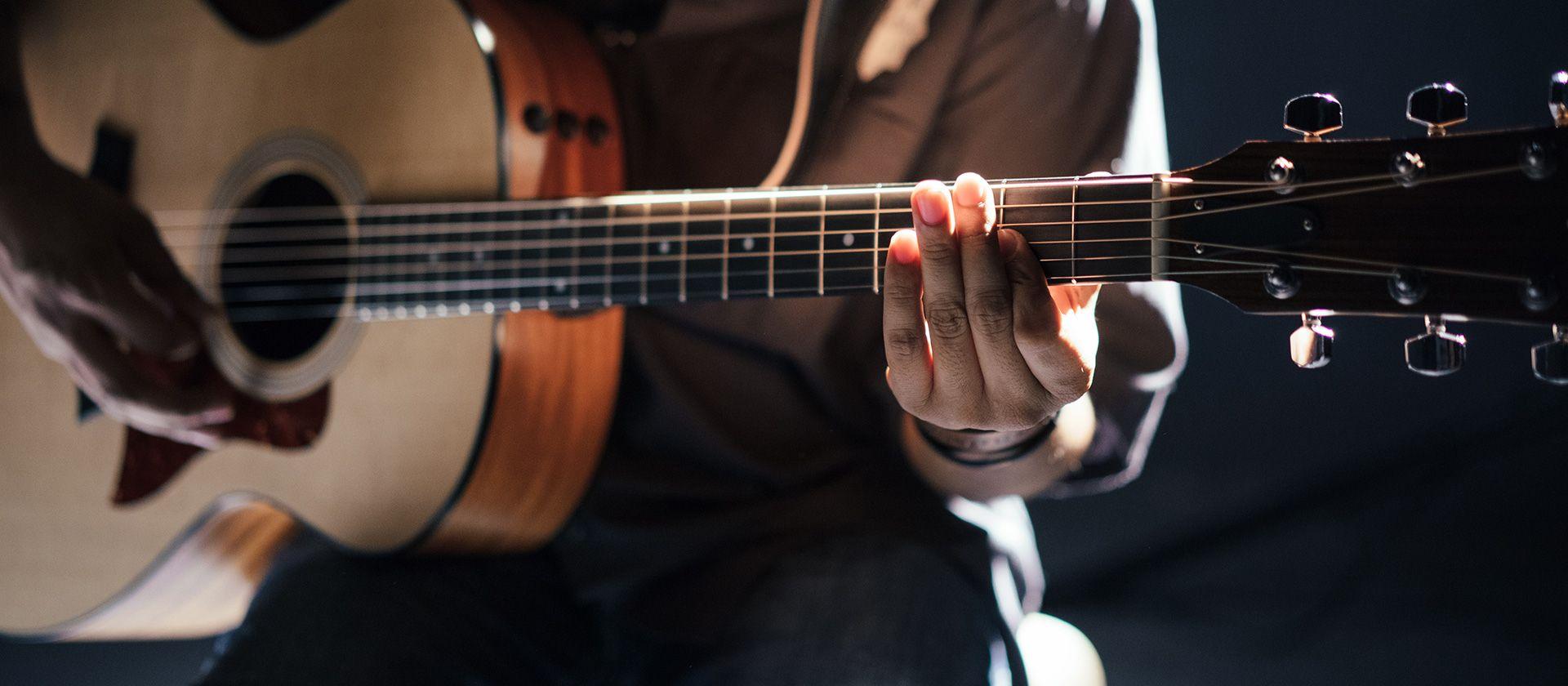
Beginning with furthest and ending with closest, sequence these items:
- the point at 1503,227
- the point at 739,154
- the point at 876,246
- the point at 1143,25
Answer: the point at 739,154 < the point at 1143,25 < the point at 876,246 < the point at 1503,227

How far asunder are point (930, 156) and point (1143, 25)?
0.22 m

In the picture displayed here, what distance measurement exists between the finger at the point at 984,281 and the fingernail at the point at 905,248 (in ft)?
0.10

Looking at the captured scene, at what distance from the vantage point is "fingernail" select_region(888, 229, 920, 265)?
61 cm

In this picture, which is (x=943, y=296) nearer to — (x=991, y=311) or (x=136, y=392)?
(x=991, y=311)

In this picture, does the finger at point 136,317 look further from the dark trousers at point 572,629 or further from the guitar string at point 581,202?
the dark trousers at point 572,629

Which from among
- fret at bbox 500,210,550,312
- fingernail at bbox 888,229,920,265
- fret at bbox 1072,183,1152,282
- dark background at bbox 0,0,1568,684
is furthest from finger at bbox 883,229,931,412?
dark background at bbox 0,0,1568,684

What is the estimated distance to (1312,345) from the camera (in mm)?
541

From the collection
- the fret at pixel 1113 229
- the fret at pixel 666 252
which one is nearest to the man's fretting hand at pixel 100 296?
the fret at pixel 666 252

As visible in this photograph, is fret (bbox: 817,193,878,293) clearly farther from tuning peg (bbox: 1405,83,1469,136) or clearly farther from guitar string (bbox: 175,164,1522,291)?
tuning peg (bbox: 1405,83,1469,136)

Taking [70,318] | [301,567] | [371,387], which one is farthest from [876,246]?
[70,318]

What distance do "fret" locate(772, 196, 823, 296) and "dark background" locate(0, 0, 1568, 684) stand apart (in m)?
0.47

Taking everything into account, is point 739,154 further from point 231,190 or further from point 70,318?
point 70,318

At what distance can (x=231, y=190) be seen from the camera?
99 centimetres

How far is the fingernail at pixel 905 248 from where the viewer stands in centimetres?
61
